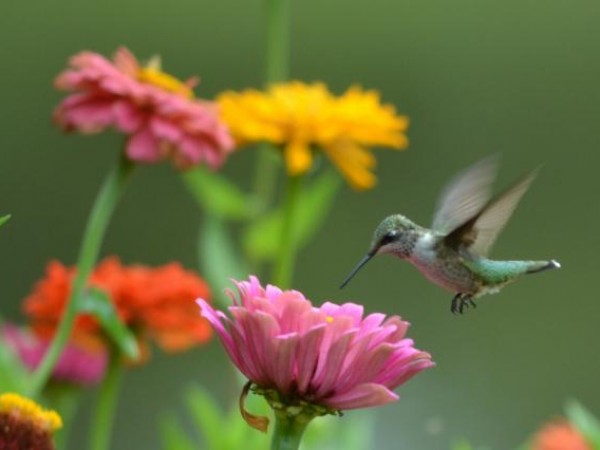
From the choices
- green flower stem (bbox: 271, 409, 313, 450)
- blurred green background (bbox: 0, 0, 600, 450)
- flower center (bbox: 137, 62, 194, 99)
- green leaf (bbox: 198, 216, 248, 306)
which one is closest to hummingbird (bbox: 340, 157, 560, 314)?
green flower stem (bbox: 271, 409, 313, 450)

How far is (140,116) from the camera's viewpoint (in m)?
1.00

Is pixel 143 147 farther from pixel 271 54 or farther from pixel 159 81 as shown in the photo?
pixel 271 54

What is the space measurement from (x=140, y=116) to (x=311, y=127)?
0.21 meters

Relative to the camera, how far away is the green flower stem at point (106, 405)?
3.24 ft

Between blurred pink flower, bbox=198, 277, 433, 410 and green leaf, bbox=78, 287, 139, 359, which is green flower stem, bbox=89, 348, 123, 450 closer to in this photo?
green leaf, bbox=78, 287, 139, 359

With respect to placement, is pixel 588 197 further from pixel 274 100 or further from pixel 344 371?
pixel 344 371

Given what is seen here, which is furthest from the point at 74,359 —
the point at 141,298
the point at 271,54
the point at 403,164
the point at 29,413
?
the point at 403,164

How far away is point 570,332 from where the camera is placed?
2949 mm

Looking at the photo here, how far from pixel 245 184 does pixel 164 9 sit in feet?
2.12

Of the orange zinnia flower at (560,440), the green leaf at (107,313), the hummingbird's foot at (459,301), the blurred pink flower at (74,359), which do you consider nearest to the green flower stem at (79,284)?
the green leaf at (107,313)

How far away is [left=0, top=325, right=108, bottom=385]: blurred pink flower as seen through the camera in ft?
3.62

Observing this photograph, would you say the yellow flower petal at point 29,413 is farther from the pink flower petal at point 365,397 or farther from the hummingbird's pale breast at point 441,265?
the hummingbird's pale breast at point 441,265

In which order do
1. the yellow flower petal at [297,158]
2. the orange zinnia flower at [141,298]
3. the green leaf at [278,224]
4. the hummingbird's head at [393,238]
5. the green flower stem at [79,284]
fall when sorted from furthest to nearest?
1. the green leaf at [278,224]
2. the yellow flower petal at [297,158]
3. the orange zinnia flower at [141,298]
4. the green flower stem at [79,284]
5. the hummingbird's head at [393,238]

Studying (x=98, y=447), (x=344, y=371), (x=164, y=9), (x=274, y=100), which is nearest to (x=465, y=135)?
(x=164, y=9)
